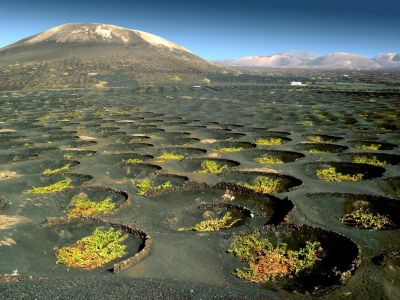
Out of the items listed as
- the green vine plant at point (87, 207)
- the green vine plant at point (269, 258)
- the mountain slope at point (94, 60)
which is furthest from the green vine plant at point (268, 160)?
the mountain slope at point (94, 60)

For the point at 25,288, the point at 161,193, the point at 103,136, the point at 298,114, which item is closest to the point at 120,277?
the point at 25,288

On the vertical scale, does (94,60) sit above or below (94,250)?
above

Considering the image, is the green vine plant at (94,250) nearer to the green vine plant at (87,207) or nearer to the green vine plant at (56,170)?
the green vine plant at (87,207)

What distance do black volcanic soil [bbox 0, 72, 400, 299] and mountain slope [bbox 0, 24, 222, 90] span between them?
175 ft

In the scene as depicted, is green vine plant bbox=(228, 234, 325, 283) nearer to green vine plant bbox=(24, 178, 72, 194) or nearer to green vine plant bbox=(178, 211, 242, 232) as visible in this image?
green vine plant bbox=(178, 211, 242, 232)

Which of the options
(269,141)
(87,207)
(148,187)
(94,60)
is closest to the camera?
(87,207)

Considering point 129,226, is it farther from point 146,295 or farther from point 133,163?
point 133,163

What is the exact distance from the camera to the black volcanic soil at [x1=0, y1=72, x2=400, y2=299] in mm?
6852

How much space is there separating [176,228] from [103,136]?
13.1m

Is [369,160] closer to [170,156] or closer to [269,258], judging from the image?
[170,156]

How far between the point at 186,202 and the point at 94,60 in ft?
296

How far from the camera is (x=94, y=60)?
96188mm

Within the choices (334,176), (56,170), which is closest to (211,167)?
(334,176)

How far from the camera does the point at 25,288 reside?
22.1 feet
